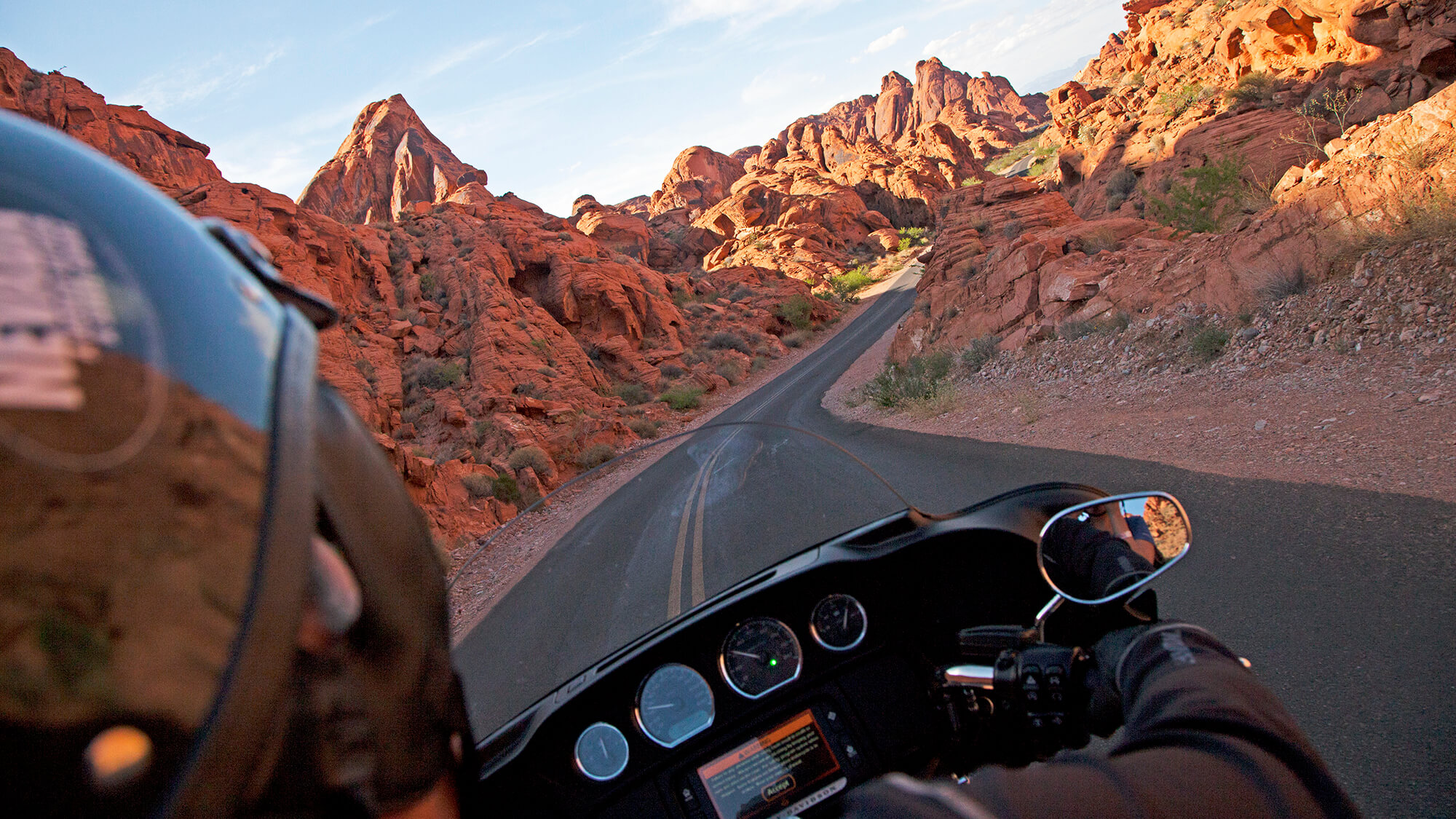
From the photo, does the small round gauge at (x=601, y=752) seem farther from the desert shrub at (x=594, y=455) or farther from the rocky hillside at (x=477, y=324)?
the desert shrub at (x=594, y=455)

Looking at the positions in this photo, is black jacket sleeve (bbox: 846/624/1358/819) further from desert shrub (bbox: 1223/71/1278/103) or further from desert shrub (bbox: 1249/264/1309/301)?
desert shrub (bbox: 1223/71/1278/103)

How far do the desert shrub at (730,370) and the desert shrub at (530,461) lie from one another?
14.3m

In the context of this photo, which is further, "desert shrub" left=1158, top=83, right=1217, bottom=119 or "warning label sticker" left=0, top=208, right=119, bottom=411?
"desert shrub" left=1158, top=83, right=1217, bottom=119

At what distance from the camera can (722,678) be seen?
2.42 meters

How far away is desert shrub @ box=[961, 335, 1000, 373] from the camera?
16.4m

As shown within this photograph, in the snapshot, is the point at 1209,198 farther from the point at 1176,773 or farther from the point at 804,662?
the point at 1176,773

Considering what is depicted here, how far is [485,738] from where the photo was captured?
2326mm

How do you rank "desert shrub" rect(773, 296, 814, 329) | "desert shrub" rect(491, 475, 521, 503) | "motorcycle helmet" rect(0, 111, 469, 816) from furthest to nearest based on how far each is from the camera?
"desert shrub" rect(773, 296, 814, 329) < "desert shrub" rect(491, 475, 521, 503) < "motorcycle helmet" rect(0, 111, 469, 816)

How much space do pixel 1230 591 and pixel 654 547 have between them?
3176 mm

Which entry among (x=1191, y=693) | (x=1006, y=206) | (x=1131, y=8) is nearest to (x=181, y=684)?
(x=1191, y=693)

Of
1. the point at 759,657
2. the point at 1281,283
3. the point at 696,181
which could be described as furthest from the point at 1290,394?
the point at 696,181

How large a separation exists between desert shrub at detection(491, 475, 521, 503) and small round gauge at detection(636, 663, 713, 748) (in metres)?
11.5

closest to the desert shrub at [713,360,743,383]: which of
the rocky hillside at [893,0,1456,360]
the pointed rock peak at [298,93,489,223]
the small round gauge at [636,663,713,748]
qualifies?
the rocky hillside at [893,0,1456,360]

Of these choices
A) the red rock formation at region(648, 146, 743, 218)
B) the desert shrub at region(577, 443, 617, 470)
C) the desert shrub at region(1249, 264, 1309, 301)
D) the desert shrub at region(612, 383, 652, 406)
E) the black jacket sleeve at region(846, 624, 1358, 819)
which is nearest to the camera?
the black jacket sleeve at region(846, 624, 1358, 819)
